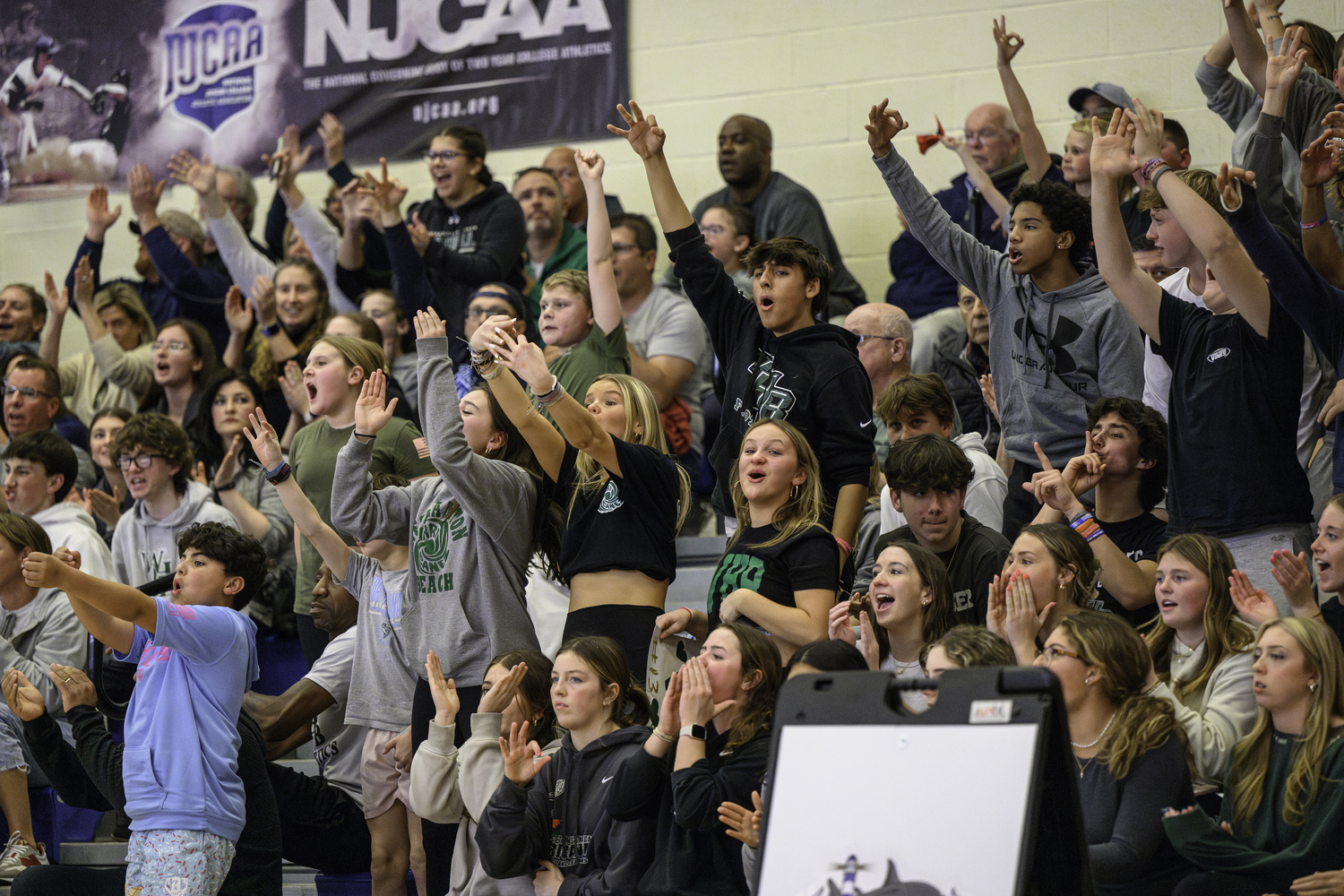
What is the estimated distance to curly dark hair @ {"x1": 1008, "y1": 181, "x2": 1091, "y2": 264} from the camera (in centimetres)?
439

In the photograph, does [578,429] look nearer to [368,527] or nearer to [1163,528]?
[368,527]

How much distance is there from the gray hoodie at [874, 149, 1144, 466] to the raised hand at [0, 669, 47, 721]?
2.87m

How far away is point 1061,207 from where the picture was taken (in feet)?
14.4

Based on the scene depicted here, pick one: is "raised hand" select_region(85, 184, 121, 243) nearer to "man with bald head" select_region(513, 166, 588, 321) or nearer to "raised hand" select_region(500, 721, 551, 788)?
"man with bald head" select_region(513, 166, 588, 321)

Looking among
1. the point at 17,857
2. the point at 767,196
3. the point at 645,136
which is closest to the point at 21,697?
the point at 17,857

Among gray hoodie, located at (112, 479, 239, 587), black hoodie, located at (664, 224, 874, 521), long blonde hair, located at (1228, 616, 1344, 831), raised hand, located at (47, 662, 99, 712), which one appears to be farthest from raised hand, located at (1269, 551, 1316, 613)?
gray hoodie, located at (112, 479, 239, 587)

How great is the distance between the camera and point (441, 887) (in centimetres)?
389

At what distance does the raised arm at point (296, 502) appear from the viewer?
13.7 feet

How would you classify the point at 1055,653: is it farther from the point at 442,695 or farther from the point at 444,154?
the point at 444,154

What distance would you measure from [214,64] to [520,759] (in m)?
6.16

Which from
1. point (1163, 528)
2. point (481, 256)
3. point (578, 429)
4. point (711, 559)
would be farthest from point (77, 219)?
point (1163, 528)

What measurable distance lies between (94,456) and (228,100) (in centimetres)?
305

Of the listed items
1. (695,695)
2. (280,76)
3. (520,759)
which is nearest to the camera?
(695,695)

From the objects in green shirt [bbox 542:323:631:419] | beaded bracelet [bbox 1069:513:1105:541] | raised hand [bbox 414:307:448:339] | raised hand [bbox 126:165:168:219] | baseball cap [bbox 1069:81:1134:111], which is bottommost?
beaded bracelet [bbox 1069:513:1105:541]
